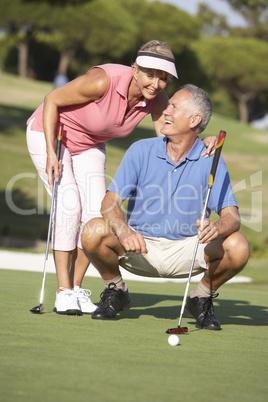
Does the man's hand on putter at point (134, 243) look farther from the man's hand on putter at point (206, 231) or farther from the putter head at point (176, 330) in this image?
the putter head at point (176, 330)

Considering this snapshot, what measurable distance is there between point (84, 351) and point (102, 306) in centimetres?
130

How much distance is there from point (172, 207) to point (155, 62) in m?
1.00

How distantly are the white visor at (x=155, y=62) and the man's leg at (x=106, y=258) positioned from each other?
1100 millimetres

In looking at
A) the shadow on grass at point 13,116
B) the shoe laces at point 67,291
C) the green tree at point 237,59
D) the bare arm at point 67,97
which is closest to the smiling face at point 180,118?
the bare arm at point 67,97

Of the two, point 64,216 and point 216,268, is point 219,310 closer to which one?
point 216,268

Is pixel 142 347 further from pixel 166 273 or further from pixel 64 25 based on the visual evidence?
pixel 64 25

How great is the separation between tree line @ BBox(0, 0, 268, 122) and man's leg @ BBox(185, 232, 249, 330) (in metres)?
34.4

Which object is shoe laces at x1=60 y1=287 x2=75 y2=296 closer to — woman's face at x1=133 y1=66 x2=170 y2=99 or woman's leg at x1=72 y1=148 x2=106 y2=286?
woman's leg at x1=72 y1=148 x2=106 y2=286

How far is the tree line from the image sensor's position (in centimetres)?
4434

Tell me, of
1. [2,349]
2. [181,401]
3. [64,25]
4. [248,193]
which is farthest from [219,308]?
[64,25]

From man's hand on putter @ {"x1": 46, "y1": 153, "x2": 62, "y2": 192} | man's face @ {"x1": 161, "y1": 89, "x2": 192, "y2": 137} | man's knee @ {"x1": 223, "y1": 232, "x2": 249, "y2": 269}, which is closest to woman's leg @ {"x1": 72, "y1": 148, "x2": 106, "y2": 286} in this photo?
man's hand on putter @ {"x1": 46, "y1": 153, "x2": 62, "y2": 192}

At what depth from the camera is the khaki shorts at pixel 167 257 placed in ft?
15.3

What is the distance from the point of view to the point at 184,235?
474cm

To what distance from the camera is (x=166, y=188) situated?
4.64 metres
